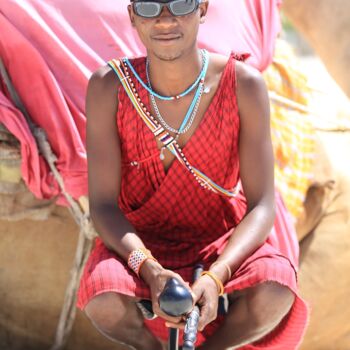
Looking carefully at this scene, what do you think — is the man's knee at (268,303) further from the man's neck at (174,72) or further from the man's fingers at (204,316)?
the man's neck at (174,72)

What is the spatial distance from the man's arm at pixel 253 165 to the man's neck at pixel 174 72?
121 millimetres

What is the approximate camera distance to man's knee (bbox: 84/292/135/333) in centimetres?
249

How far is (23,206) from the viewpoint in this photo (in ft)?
9.92

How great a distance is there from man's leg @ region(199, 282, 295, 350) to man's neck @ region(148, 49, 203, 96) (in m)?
0.57

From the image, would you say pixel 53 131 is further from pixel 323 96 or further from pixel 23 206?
pixel 323 96

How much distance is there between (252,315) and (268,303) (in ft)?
0.20

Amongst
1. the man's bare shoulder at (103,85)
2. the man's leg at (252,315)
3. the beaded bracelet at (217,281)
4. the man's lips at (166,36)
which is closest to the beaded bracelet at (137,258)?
the beaded bracelet at (217,281)

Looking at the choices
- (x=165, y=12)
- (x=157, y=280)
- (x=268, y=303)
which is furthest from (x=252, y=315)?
(x=165, y=12)

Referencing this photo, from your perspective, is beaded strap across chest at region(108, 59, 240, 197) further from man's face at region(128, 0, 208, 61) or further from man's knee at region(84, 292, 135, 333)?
man's knee at region(84, 292, 135, 333)

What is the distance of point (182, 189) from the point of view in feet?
8.90

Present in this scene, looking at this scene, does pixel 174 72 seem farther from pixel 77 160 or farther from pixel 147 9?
pixel 77 160

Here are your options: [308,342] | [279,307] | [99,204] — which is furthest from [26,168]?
[308,342]

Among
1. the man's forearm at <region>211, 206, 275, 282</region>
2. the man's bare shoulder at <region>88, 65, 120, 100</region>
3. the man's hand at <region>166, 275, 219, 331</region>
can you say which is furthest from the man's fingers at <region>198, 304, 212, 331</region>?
the man's bare shoulder at <region>88, 65, 120, 100</region>

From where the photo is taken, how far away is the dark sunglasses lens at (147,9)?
245 centimetres
